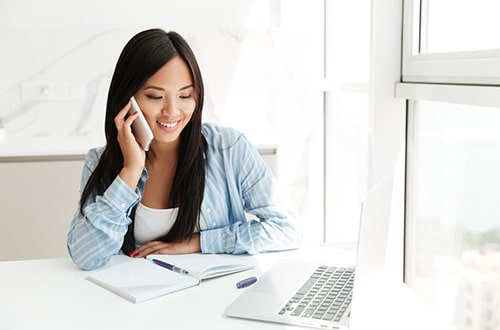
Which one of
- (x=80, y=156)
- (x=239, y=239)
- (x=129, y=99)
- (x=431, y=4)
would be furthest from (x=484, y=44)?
(x=80, y=156)

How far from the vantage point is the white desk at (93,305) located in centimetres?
117

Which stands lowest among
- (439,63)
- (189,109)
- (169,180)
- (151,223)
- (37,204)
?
(37,204)

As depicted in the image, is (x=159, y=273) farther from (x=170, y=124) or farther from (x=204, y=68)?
(x=204, y=68)

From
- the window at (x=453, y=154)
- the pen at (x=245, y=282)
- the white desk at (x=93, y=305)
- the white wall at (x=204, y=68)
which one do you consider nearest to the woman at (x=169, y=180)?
the white desk at (x=93, y=305)

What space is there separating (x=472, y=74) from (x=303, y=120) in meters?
1.92

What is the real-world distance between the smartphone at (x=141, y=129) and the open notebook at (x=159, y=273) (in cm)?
32

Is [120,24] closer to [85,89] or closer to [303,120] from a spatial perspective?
[85,89]

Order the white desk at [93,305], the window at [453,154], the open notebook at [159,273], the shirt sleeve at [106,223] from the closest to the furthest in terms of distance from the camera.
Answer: the white desk at [93,305] → the open notebook at [159,273] → the shirt sleeve at [106,223] → the window at [453,154]

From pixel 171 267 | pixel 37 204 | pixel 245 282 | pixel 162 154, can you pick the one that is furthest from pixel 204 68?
pixel 245 282

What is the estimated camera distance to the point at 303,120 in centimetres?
354

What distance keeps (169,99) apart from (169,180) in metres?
0.27

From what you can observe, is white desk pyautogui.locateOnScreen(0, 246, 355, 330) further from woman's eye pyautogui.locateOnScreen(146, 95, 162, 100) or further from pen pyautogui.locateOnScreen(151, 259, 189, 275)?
woman's eye pyautogui.locateOnScreen(146, 95, 162, 100)

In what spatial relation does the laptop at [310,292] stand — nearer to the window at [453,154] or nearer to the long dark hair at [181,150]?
the long dark hair at [181,150]

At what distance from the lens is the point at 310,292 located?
1.31 m
